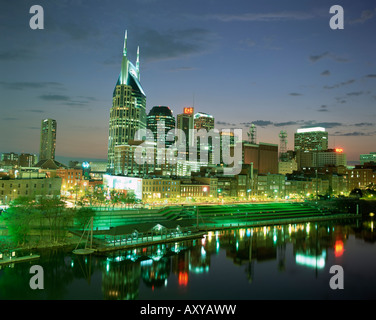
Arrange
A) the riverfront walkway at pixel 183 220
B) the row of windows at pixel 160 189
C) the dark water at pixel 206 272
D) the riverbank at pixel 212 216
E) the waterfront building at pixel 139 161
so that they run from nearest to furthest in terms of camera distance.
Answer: the dark water at pixel 206 272, the riverfront walkway at pixel 183 220, the riverbank at pixel 212 216, the row of windows at pixel 160 189, the waterfront building at pixel 139 161

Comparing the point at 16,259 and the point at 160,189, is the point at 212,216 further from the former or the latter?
the point at 16,259

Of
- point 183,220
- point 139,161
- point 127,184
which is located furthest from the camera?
point 139,161

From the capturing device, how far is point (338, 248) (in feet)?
162

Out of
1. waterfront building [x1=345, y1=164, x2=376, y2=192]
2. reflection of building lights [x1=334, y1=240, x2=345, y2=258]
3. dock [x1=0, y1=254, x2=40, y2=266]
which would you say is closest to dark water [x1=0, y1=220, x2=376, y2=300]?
reflection of building lights [x1=334, y1=240, x2=345, y2=258]

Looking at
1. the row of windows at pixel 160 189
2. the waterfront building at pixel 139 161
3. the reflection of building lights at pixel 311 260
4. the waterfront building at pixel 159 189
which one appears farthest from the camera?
the waterfront building at pixel 139 161

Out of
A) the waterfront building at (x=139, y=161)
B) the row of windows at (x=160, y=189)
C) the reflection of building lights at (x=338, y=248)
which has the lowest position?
the reflection of building lights at (x=338, y=248)

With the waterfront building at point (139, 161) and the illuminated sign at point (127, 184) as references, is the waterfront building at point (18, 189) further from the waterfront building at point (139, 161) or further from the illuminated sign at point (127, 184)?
the waterfront building at point (139, 161)

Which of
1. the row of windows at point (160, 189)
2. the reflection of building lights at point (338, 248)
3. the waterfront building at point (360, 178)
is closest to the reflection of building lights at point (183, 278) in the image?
the reflection of building lights at point (338, 248)

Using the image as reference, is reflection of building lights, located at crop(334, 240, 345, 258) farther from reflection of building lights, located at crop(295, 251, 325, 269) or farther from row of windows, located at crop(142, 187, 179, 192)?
row of windows, located at crop(142, 187, 179, 192)

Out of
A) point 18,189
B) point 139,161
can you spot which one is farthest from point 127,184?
point 139,161

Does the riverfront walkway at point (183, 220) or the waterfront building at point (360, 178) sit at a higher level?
the waterfront building at point (360, 178)

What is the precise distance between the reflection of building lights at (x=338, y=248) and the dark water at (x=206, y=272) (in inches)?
6.6

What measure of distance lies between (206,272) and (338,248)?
25.6 meters

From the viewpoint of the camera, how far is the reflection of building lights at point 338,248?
45781 millimetres
